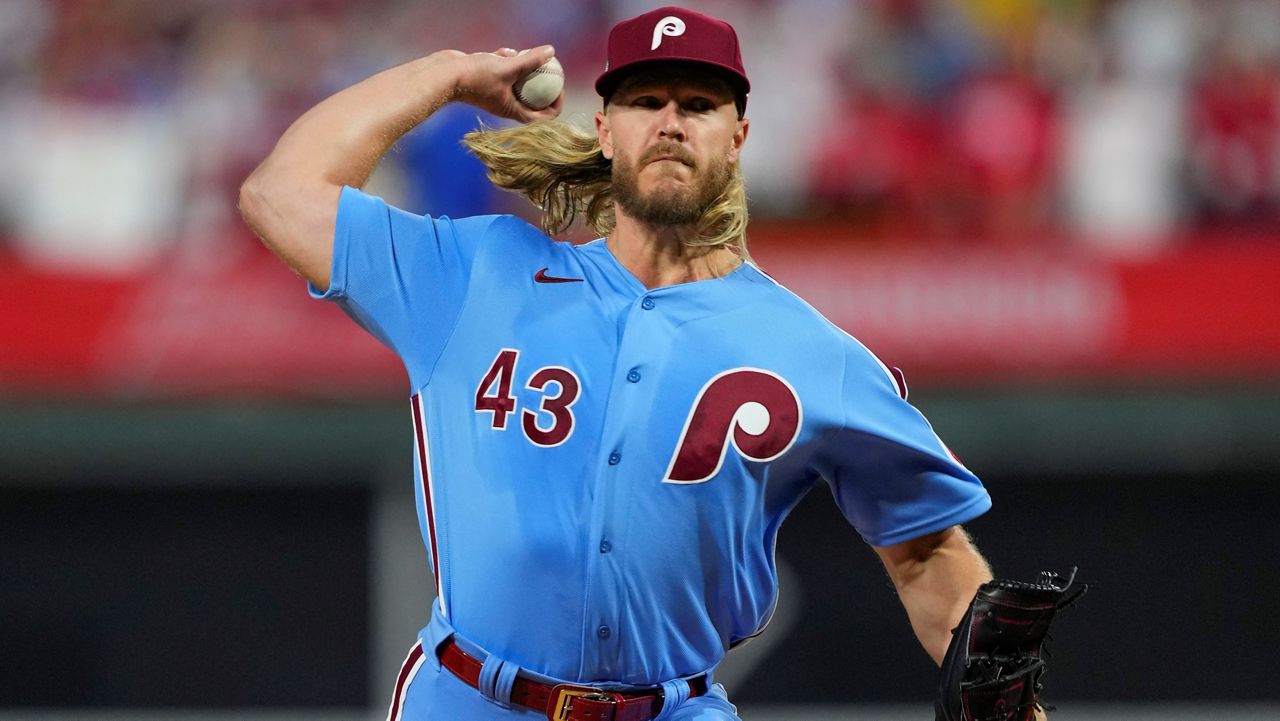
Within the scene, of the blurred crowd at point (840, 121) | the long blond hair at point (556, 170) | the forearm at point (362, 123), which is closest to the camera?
the forearm at point (362, 123)

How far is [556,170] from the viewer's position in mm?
3316

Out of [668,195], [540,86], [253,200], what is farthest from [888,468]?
[253,200]

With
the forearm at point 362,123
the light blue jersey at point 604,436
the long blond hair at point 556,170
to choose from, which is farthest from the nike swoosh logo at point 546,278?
the forearm at point 362,123

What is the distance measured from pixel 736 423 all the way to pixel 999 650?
61cm

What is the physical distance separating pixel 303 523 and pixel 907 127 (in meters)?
3.36

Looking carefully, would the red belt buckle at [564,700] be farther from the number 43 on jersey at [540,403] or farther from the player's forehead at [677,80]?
the player's forehead at [677,80]

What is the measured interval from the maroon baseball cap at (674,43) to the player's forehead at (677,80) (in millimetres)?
23

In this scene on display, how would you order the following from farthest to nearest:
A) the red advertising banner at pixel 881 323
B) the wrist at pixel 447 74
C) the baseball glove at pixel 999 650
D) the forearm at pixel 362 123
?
the red advertising banner at pixel 881 323 → the wrist at pixel 447 74 → the forearm at pixel 362 123 → the baseball glove at pixel 999 650

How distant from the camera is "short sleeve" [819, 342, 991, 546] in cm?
305

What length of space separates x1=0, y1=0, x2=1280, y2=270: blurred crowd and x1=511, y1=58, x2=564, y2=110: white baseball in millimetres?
3905

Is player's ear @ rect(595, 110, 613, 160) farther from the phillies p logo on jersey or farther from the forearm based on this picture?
the phillies p logo on jersey

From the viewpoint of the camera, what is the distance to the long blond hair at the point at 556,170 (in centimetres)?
329

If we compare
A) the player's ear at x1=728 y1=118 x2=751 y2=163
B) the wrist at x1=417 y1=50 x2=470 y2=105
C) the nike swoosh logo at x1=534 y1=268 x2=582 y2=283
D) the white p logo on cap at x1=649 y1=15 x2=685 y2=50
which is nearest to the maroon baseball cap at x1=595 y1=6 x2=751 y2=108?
the white p logo on cap at x1=649 y1=15 x2=685 y2=50

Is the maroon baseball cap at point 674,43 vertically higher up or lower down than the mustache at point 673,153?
higher up
